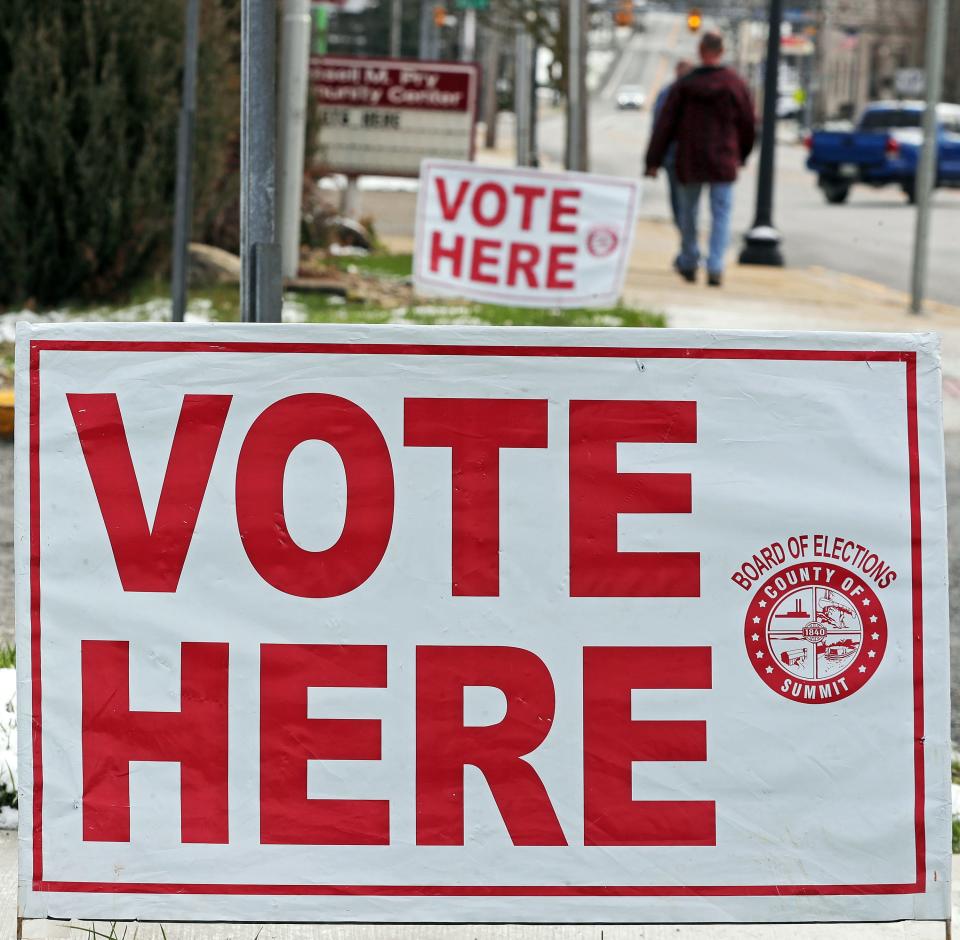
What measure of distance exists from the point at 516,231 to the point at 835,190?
25965 mm

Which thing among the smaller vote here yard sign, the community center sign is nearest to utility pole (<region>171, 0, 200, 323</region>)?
the smaller vote here yard sign

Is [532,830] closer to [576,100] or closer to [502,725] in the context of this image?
[502,725]

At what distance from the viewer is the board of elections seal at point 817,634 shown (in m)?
2.92

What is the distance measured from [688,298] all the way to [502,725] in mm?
11573

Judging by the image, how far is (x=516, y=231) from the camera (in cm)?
1031

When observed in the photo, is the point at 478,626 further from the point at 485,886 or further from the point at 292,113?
the point at 292,113

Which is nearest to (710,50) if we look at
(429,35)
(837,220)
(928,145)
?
(928,145)

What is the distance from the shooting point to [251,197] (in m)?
3.97

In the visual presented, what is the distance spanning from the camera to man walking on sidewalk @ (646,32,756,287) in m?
14.2

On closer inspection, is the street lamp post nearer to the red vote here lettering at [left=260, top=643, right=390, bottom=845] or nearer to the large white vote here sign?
the large white vote here sign

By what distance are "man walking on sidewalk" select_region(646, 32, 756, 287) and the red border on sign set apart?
1139cm

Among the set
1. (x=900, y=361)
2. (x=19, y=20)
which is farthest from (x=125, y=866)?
(x=19, y=20)

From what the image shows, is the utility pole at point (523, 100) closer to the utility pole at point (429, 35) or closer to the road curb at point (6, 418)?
the utility pole at point (429, 35)

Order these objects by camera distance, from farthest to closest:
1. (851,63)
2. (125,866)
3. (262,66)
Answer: (851,63), (262,66), (125,866)
